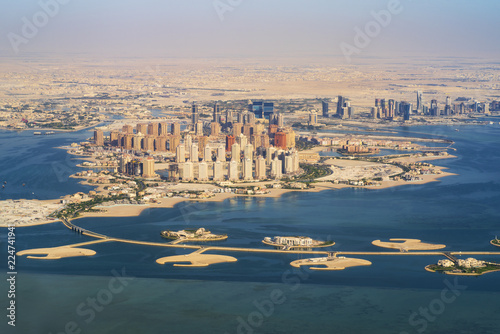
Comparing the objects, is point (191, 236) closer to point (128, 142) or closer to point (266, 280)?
point (266, 280)

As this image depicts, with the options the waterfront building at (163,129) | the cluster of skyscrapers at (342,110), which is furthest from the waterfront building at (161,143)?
the cluster of skyscrapers at (342,110)

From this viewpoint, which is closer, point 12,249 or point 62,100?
point 12,249

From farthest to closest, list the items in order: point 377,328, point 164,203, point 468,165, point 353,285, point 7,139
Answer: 1. point 7,139
2. point 468,165
3. point 164,203
4. point 353,285
5. point 377,328

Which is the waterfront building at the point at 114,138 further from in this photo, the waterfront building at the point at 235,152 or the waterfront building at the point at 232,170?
the waterfront building at the point at 232,170

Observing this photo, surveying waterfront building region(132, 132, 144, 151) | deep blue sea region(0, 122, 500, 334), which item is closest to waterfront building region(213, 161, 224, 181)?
deep blue sea region(0, 122, 500, 334)

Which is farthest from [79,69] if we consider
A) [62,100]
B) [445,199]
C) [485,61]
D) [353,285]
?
[353,285]

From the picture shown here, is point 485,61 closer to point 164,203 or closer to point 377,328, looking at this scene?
point 164,203

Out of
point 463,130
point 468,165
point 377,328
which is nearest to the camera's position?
point 377,328
